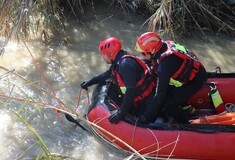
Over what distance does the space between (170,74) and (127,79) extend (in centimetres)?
44

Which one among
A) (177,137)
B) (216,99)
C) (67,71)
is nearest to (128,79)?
(177,137)

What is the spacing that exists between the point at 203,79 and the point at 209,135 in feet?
2.21

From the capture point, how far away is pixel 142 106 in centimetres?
424

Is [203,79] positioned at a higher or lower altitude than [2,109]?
higher

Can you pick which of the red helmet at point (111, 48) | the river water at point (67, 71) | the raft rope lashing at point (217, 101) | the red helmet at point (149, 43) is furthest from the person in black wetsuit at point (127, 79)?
the raft rope lashing at point (217, 101)

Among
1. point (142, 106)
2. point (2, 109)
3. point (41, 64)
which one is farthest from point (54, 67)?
point (142, 106)

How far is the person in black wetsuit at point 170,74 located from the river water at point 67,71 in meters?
0.68

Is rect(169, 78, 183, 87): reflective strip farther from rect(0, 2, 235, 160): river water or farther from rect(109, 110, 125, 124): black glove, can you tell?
rect(0, 2, 235, 160): river water

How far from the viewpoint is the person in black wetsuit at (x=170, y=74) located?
3861mm

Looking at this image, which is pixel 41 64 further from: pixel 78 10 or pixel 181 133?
pixel 181 133

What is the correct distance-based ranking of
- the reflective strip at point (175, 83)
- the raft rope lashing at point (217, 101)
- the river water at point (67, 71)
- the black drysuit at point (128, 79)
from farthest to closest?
the raft rope lashing at point (217, 101) → the river water at point (67, 71) → the reflective strip at point (175, 83) → the black drysuit at point (128, 79)

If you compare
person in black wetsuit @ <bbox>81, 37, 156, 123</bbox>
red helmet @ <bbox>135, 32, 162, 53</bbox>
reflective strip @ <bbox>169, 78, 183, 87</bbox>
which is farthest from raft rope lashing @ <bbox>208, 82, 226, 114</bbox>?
red helmet @ <bbox>135, 32, 162, 53</bbox>

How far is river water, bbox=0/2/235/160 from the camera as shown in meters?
4.12

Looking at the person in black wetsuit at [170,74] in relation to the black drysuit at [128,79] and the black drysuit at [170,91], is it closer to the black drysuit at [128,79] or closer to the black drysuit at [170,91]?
the black drysuit at [170,91]
